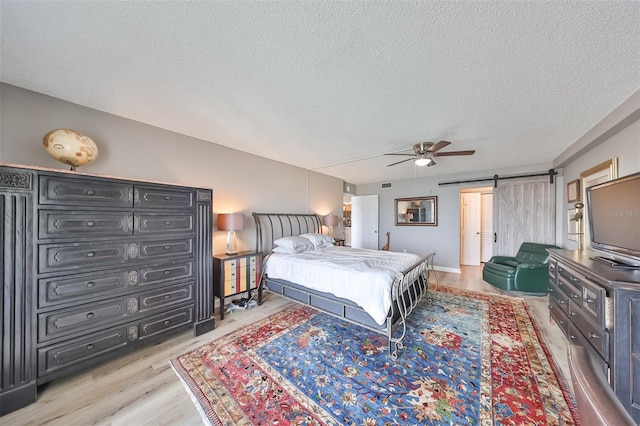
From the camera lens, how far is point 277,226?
458 cm

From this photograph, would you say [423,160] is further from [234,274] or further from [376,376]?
[234,274]

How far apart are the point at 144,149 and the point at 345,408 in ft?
11.8

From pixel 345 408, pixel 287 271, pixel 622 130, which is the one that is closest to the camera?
pixel 345 408

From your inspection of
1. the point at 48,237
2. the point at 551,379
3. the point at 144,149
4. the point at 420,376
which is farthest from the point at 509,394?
the point at 144,149

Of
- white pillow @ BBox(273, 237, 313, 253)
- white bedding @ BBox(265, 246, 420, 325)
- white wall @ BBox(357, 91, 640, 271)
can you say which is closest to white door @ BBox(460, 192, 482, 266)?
white wall @ BBox(357, 91, 640, 271)

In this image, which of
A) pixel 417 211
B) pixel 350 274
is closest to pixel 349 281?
pixel 350 274

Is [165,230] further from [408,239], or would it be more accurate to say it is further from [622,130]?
[408,239]

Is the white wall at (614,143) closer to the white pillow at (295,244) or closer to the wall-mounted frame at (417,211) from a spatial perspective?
the wall-mounted frame at (417,211)

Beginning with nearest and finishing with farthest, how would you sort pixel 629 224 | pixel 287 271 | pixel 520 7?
pixel 520 7, pixel 629 224, pixel 287 271

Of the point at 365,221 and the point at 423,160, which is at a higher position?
the point at 423,160

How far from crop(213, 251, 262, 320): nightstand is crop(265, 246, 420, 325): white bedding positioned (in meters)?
0.23

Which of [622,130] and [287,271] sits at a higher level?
[622,130]

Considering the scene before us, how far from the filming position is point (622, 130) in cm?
253

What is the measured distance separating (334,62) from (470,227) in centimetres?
668
